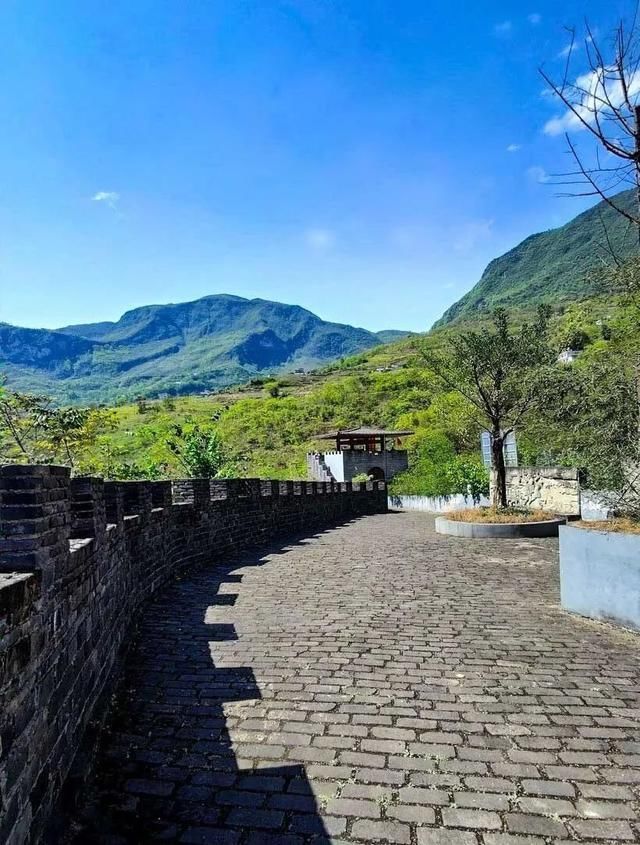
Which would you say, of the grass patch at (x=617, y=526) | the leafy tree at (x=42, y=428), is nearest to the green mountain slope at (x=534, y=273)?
the leafy tree at (x=42, y=428)

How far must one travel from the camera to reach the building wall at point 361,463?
1156 inches

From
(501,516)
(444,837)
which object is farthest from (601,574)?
(501,516)

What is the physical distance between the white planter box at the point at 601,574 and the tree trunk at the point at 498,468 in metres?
7.91

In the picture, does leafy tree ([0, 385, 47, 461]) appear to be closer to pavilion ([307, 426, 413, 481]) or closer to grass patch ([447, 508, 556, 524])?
grass patch ([447, 508, 556, 524])

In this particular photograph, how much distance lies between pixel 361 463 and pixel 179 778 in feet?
89.1

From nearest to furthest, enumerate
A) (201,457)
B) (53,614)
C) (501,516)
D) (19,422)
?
(53,614)
(501,516)
(19,422)
(201,457)

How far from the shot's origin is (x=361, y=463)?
98.0ft

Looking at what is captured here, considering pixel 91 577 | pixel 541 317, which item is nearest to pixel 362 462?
pixel 541 317

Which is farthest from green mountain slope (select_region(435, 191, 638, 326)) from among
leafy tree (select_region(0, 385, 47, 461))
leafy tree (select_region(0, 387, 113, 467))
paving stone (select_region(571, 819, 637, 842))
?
paving stone (select_region(571, 819, 637, 842))

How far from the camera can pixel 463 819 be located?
8.12 ft

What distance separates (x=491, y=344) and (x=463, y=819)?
1266 centimetres

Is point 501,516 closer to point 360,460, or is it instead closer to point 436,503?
point 436,503

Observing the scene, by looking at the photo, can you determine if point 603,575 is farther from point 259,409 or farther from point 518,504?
point 259,409

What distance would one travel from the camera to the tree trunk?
1380 cm
